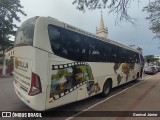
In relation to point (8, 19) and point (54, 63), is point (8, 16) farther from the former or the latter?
point (54, 63)

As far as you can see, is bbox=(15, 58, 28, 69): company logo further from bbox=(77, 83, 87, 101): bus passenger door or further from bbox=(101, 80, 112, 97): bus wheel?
bbox=(101, 80, 112, 97): bus wheel

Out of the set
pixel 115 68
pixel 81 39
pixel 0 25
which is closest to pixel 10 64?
pixel 0 25

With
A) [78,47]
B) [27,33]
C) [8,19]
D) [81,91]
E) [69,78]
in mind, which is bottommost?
[81,91]

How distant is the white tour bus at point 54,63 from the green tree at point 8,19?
17392 mm

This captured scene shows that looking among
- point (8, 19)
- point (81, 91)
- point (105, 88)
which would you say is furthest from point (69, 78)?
point (8, 19)

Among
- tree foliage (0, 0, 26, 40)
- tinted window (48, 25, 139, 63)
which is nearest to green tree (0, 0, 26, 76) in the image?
tree foliage (0, 0, 26, 40)

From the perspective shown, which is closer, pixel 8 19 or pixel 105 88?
pixel 105 88

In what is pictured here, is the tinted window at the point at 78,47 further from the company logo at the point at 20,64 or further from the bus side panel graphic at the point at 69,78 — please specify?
the company logo at the point at 20,64

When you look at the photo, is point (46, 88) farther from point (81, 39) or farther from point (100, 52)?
point (100, 52)

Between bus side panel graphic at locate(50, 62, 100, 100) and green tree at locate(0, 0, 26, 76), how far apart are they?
18109 millimetres

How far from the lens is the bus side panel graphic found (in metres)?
6.00

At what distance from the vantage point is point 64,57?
21.0 feet

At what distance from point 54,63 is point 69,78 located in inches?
36.7

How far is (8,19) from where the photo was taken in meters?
23.0
